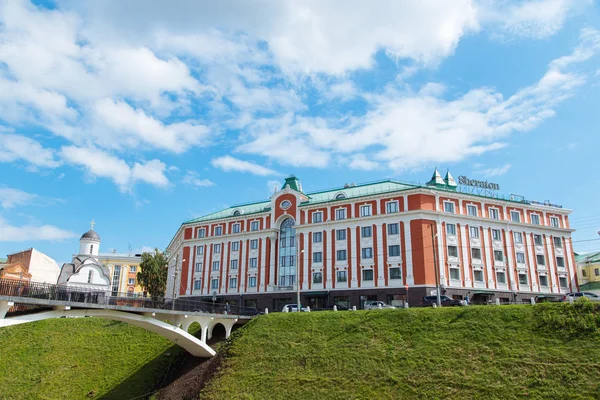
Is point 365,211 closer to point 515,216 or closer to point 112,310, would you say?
point 515,216

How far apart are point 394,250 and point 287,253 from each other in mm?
16177

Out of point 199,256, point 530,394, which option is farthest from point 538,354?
point 199,256

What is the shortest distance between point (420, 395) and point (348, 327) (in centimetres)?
1035

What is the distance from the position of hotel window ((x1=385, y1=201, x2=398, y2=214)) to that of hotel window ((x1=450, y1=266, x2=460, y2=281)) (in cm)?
975

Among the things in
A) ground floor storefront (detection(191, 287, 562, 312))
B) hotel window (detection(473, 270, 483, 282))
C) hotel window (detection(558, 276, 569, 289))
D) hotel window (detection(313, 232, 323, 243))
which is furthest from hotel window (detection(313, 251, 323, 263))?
hotel window (detection(558, 276, 569, 289))

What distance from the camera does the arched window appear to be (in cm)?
6612

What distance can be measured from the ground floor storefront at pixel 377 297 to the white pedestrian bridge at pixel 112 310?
52.8 ft

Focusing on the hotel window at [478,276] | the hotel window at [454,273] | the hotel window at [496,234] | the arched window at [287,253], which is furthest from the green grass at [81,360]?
the hotel window at [496,234]

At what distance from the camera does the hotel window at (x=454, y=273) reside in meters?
56.6

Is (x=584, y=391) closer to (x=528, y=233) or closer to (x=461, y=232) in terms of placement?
(x=461, y=232)

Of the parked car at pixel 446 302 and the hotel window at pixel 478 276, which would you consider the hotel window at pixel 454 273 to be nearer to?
the hotel window at pixel 478 276

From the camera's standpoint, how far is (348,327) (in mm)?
37406

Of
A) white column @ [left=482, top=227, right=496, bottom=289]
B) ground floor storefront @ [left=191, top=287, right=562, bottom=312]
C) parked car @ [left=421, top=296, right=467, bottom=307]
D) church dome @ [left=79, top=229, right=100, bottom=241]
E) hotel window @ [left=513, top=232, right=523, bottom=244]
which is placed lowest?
parked car @ [left=421, top=296, right=467, bottom=307]

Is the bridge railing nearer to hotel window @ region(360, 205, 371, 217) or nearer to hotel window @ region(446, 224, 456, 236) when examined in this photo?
hotel window @ region(360, 205, 371, 217)
